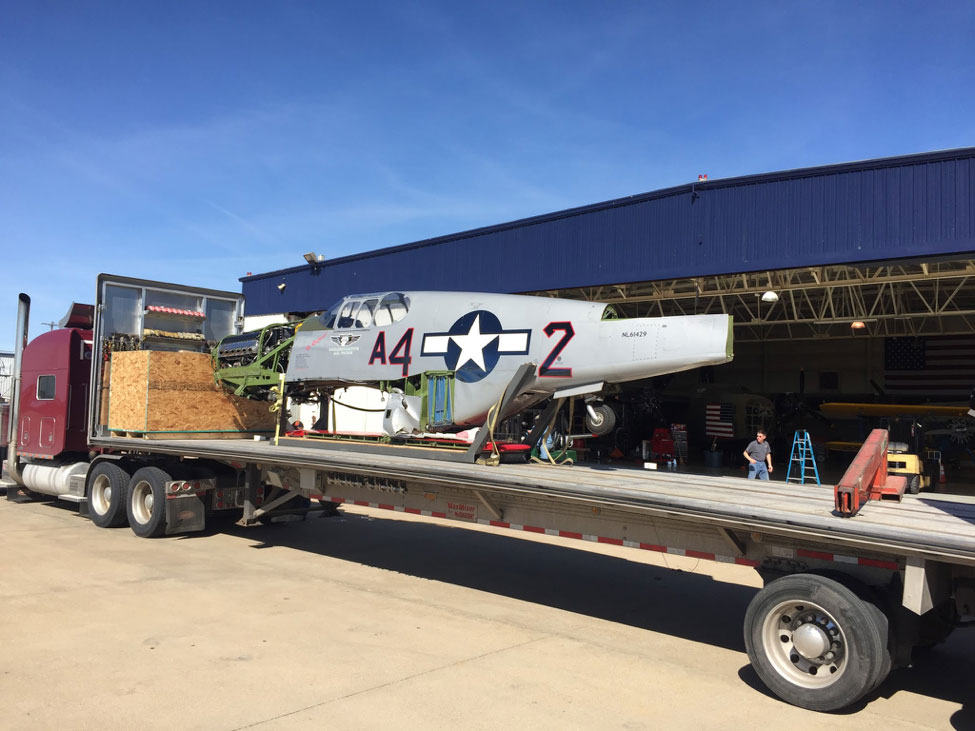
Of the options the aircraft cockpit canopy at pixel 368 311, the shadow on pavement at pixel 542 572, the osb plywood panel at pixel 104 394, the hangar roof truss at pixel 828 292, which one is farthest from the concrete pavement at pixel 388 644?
the hangar roof truss at pixel 828 292

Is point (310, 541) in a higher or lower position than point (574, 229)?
lower

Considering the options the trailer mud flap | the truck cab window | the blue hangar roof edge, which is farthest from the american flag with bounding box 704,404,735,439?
the truck cab window

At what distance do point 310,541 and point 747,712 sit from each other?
787cm

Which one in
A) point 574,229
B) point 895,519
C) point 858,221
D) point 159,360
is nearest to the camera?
point 895,519

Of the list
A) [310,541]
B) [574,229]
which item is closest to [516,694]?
[310,541]

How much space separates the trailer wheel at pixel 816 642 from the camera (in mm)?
4594

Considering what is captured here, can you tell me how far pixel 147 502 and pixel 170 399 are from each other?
1806mm

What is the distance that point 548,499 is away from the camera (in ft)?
20.6

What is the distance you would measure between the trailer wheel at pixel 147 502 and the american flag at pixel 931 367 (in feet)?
95.1

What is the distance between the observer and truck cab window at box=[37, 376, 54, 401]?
1287 cm

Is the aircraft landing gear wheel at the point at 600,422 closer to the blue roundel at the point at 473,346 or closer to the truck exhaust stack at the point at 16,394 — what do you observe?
the blue roundel at the point at 473,346

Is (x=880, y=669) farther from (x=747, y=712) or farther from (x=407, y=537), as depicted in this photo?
(x=407, y=537)

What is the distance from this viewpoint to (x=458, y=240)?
63.2 feet

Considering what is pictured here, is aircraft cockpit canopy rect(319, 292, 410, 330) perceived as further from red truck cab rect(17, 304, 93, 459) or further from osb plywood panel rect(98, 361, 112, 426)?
red truck cab rect(17, 304, 93, 459)
